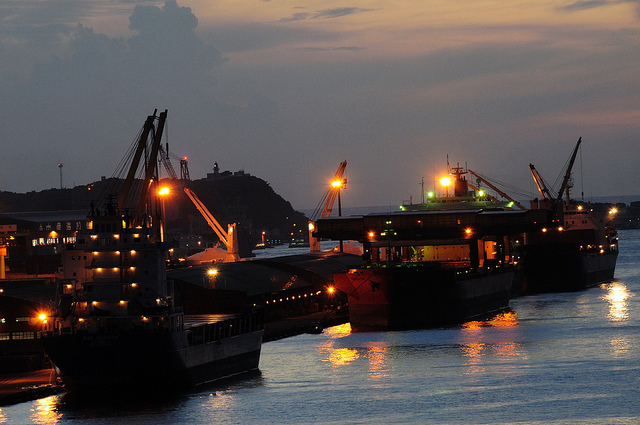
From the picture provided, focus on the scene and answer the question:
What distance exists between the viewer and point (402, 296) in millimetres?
90000

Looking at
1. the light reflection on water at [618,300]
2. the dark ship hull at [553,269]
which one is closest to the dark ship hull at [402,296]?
the light reflection on water at [618,300]

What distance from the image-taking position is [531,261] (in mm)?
136625

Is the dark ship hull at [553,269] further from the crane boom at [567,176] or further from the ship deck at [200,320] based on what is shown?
the ship deck at [200,320]

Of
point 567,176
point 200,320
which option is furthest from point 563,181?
point 200,320

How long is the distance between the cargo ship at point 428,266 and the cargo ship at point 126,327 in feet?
88.3

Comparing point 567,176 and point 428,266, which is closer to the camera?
point 428,266

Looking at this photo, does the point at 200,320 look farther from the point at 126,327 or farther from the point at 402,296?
the point at 402,296

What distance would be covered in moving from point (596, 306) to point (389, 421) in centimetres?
6022

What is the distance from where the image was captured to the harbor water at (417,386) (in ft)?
171

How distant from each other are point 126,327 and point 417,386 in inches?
650

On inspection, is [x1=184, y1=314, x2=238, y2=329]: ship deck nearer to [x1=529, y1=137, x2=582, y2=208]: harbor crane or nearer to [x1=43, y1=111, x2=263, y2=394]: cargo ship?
[x1=43, y1=111, x2=263, y2=394]: cargo ship

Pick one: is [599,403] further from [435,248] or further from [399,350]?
[435,248]

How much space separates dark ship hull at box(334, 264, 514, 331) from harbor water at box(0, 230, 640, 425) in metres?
4.62

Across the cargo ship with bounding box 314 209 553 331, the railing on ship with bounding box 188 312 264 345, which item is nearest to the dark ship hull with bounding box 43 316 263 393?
the railing on ship with bounding box 188 312 264 345
